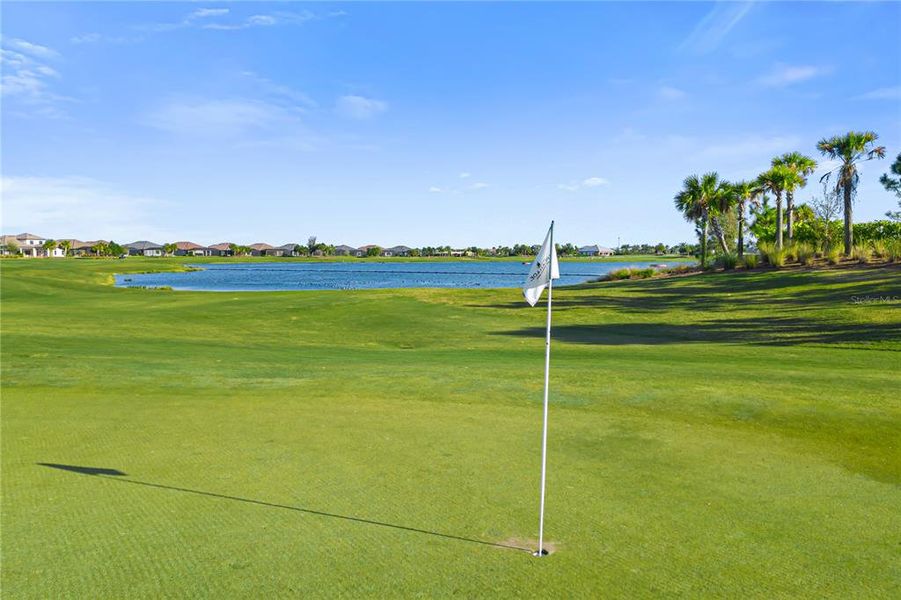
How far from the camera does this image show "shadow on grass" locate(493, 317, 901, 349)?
20656 millimetres

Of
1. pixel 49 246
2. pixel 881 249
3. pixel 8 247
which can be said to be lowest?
pixel 881 249

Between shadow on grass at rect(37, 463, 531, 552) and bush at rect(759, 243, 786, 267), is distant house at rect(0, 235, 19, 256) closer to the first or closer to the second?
bush at rect(759, 243, 786, 267)

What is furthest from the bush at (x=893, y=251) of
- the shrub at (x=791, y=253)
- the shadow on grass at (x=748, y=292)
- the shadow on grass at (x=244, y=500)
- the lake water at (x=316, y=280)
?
the shadow on grass at (x=244, y=500)

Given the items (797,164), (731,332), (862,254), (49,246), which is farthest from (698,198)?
(49,246)

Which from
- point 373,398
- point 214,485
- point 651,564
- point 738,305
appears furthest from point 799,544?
point 738,305

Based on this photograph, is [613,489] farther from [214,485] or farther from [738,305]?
[738,305]

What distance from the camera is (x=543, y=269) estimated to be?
559 centimetres

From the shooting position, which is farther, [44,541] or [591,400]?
[591,400]

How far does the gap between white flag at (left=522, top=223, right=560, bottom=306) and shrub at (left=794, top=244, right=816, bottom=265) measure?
43516 millimetres

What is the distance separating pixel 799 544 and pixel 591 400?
5.99 m

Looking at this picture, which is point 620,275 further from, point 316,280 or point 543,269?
point 543,269

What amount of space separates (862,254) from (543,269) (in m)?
41.2

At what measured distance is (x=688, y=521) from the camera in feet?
19.7

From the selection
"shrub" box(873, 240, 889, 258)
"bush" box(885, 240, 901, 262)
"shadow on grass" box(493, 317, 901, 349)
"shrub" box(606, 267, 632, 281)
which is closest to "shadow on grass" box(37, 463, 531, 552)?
"shadow on grass" box(493, 317, 901, 349)
